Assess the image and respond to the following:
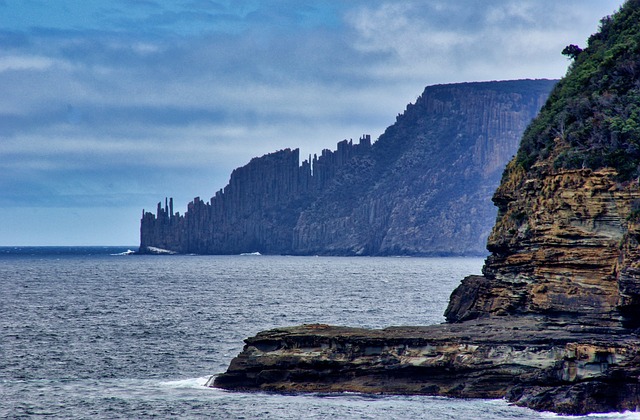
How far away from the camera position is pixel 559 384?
3900cm

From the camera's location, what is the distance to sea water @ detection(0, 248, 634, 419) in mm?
40656

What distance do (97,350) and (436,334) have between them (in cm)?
2599

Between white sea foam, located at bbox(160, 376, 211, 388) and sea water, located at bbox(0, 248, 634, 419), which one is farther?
white sea foam, located at bbox(160, 376, 211, 388)

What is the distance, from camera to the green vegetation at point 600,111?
47.9m

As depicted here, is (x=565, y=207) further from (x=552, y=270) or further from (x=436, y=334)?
(x=436, y=334)

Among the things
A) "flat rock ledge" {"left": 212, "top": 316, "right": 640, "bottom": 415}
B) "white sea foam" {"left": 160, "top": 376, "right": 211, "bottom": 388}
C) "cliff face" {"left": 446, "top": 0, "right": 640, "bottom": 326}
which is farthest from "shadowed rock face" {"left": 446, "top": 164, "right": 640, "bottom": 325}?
"white sea foam" {"left": 160, "top": 376, "right": 211, "bottom": 388}

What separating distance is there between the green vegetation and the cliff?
85 mm

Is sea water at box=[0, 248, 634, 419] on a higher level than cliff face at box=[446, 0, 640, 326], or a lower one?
lower

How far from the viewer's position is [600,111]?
51.1 m

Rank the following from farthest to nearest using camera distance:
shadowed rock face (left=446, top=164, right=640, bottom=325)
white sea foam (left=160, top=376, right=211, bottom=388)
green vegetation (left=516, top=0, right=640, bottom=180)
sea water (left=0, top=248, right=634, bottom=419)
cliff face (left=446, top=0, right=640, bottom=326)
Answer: green vegetation (left=516, top=0, right=640, bottom=180), white sea foam (left=160, top=376, right=211, bottom=388), cliff face (left=446, top=0, right=640, bottom=326), shadowed rock face (left=446, top=164, right=640, bottom=325), sea water (left=0, top=248, right=634, bottom=419)

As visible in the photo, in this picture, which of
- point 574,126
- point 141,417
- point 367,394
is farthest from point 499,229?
point 141,417

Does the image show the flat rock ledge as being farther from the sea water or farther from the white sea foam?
the white sea foam

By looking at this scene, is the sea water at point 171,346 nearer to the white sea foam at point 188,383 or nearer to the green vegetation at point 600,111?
the white sea foam at point 188,383

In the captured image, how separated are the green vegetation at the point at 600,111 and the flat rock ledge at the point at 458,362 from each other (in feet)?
27.4
